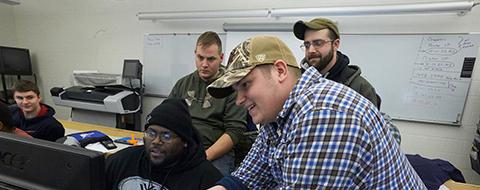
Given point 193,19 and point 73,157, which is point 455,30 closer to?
point 193,19

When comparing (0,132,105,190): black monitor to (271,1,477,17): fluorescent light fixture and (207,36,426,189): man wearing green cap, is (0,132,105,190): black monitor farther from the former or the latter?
(271,1,477,17): fluorescent light fixture

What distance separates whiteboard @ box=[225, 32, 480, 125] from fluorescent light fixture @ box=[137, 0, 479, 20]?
26cm

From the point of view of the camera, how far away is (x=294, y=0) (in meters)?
3.11

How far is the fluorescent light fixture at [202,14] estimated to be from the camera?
3141mm

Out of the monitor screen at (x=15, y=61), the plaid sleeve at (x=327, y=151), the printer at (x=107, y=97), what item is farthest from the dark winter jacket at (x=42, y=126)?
the monitor screen at (x=15, y=61)

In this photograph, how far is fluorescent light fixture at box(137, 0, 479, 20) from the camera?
2416mm

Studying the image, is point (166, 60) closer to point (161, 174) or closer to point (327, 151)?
point (161, 174)

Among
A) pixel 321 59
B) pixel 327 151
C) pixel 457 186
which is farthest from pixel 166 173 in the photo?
pixel 457 186

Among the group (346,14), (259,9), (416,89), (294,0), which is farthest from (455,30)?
(259,9)

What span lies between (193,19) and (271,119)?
10.0 feet

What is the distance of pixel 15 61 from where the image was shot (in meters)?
4.22

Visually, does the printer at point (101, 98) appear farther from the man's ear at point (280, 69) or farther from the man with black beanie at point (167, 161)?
the man's ear at point (280, 69)

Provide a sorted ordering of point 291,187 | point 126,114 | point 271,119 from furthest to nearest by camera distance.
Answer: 1. point 126,114
2. point 271,119
3. point 291,187

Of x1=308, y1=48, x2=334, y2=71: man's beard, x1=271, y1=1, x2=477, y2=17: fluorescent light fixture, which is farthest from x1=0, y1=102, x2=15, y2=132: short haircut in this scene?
x1=271, y1=1, x2=477, y2=17: fluorescent light fixture
